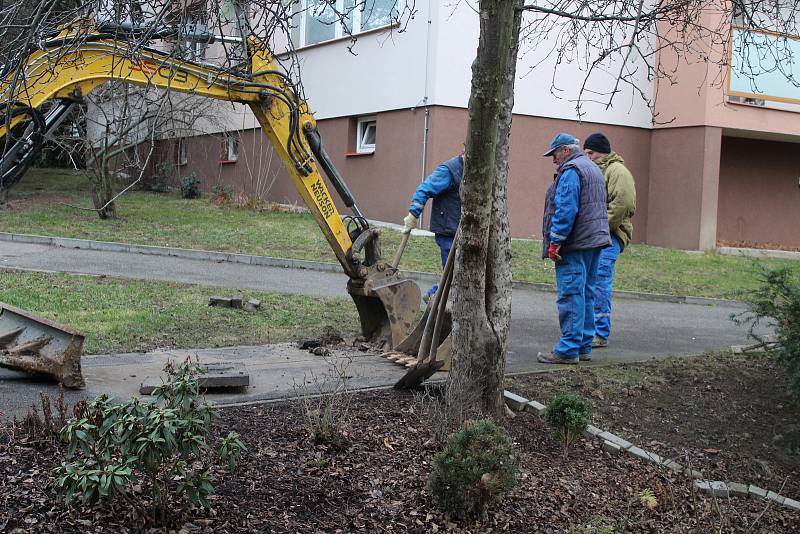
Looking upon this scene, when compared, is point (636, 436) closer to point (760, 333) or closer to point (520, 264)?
point (760, 333)

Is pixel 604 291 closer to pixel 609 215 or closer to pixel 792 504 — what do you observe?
pixel 609 215

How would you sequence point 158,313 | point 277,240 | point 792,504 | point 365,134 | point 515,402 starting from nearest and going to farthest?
point 792,504 < point 515,402 < point 158,313 < point 277,240 < point 365,134

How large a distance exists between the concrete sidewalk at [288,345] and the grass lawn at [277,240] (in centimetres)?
95

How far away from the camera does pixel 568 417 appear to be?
5.56m

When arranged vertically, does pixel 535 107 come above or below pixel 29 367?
above

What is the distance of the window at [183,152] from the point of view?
24822 mm

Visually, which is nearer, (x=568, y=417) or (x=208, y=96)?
(x=568, y=417)

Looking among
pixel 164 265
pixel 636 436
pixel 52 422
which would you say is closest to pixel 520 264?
pixel 164 265

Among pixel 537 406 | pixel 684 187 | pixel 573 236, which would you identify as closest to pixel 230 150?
pixel 684 187

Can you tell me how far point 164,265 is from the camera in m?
12.9

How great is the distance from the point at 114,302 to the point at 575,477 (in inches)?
233

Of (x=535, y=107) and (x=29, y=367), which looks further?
(x=535, y=107)

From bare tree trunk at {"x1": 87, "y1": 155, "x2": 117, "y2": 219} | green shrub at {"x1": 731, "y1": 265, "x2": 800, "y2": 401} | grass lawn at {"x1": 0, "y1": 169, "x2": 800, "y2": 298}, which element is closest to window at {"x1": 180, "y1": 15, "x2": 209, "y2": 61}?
green shrub at {"x1": 731, "y1": 265, "x2": 800, "y2": 401}

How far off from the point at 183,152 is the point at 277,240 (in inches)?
425
